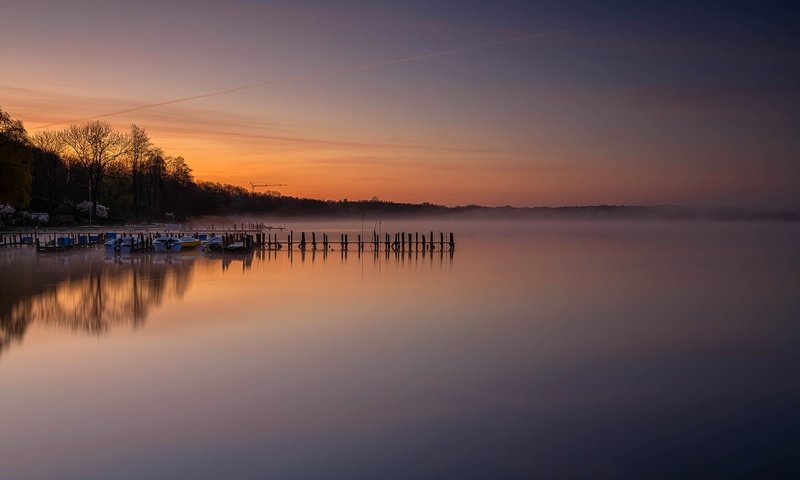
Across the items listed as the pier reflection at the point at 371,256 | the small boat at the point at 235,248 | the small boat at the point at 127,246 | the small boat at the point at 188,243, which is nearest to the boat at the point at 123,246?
the small boat at the point at 127,246

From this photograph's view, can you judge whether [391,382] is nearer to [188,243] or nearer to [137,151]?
[188,243]

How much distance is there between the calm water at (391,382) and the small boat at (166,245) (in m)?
17.8

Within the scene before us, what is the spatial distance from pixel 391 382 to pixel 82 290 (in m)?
15.7

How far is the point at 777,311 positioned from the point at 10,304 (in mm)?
25178

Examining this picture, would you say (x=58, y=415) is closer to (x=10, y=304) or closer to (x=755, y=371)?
(x=10, y=304)

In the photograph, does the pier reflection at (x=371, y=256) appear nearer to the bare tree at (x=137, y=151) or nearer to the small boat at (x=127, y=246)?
the small boat at (x=127, y=246)

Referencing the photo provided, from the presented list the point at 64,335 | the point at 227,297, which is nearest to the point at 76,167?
the point at 227,297

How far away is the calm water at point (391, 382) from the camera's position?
29.4 feet

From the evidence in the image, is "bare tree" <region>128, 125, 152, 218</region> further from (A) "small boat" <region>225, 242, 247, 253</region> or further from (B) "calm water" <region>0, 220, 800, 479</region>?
(B) "calm water" <region>0, 220, 800, 479</region>

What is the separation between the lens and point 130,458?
28.9 feet

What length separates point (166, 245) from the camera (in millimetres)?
44875

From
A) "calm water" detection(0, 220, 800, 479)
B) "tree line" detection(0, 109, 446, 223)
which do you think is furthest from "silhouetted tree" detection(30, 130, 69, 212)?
"calm water" detection(0, 220, 800, 479)

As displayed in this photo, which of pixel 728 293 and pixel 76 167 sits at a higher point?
pixel 76 167

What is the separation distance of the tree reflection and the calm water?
0.14 m
